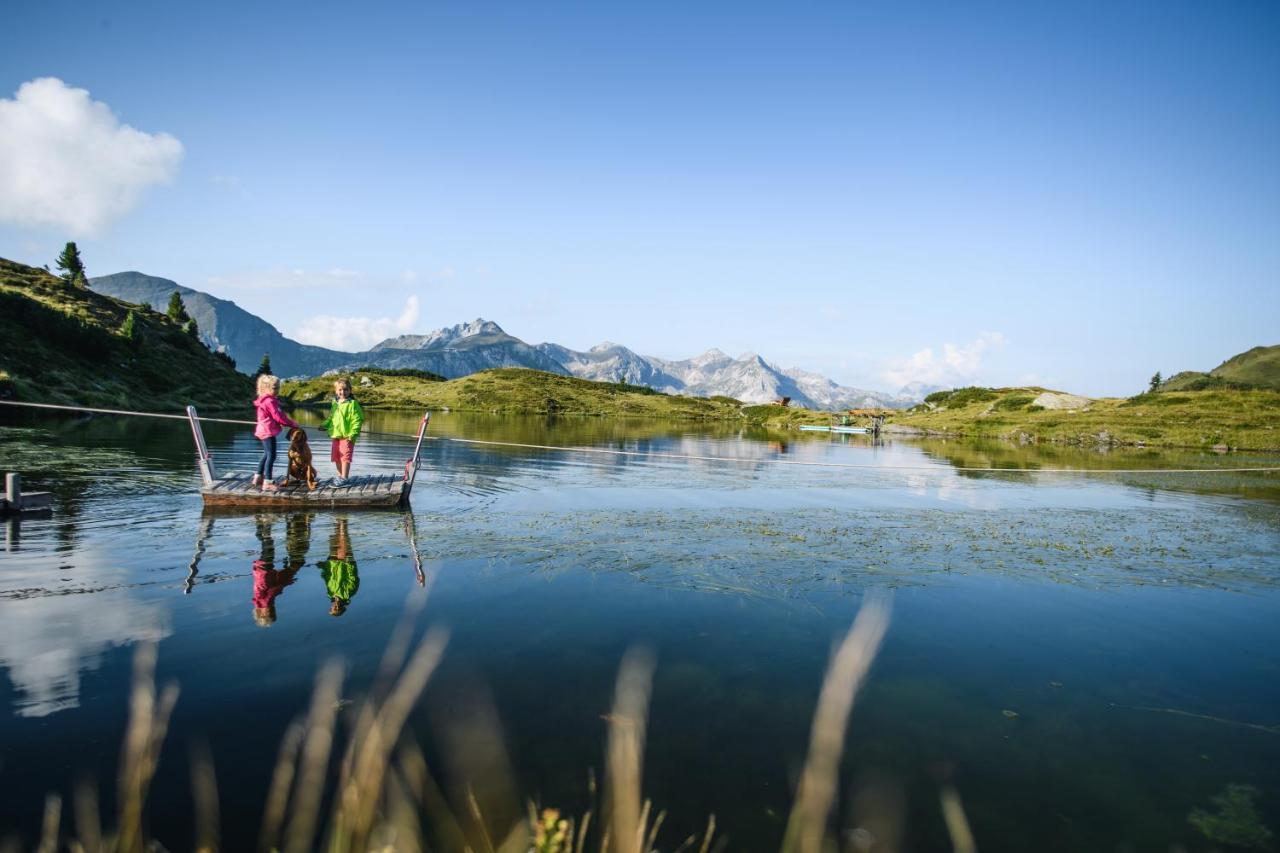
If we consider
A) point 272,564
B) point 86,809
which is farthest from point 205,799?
point 272,564

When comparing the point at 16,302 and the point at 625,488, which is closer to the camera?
the point at 625,488

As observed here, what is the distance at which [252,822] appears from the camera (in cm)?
631

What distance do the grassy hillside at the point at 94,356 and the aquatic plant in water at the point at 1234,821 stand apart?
91.1 metres

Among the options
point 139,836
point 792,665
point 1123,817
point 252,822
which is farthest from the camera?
point 792,665

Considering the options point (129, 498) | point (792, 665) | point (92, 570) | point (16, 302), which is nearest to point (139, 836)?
point (792, 665)

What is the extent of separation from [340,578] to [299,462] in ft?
31.6

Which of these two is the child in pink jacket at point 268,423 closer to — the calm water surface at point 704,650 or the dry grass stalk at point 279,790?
the calm water surface at point 704,650

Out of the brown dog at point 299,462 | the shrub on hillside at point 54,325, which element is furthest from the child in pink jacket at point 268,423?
the shrub on hillside at point 54,325

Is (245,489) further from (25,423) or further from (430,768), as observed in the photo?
(25,423)

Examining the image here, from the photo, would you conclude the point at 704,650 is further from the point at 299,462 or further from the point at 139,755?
the point at 299,462

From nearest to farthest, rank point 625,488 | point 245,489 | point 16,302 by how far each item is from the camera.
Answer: point 245,489
point 625,488
point 16,302

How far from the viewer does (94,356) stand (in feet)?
354

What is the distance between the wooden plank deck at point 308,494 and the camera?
20469 millimetres

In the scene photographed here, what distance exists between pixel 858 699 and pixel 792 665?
128 centimetres
